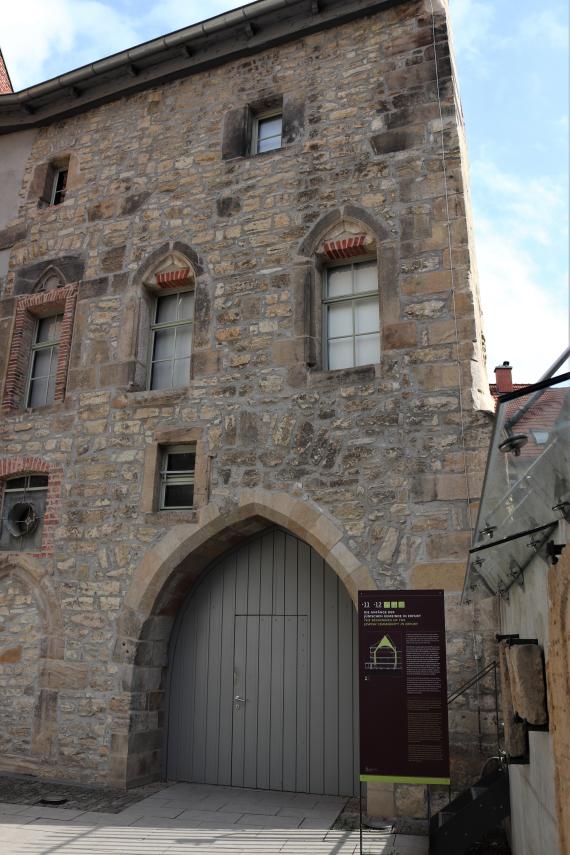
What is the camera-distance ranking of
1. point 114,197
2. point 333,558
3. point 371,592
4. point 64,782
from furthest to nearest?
point 114,197 < point 64,782 < point 333,558 < point 371,592

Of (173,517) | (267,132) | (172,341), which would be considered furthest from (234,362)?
(267,132)

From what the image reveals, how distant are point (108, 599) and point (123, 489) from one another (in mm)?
1048

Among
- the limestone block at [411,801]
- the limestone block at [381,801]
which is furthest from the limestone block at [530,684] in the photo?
the limestone block at [381,801]

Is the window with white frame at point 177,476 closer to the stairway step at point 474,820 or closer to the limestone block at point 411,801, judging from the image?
the limestone block at point 411,801

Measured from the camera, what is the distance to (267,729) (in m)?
6.07

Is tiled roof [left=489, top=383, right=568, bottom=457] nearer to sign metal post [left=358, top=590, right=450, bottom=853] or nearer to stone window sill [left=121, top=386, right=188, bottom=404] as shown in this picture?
sign metal post [left=358, top=590, right=450, bottom=853]

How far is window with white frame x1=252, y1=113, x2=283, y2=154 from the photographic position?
24.5 ft

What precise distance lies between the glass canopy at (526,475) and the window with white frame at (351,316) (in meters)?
3.34

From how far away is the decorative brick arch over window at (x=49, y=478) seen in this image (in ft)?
22.4

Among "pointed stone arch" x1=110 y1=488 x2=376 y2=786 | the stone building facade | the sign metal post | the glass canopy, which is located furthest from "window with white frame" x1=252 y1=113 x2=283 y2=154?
the glass canopy

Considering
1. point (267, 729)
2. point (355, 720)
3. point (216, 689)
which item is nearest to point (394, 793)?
point (355, 720)

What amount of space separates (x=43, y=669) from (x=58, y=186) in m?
5.88

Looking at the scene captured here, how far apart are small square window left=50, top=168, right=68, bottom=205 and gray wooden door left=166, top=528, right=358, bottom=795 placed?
5.14m

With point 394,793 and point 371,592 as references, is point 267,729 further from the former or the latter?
point 371,592
